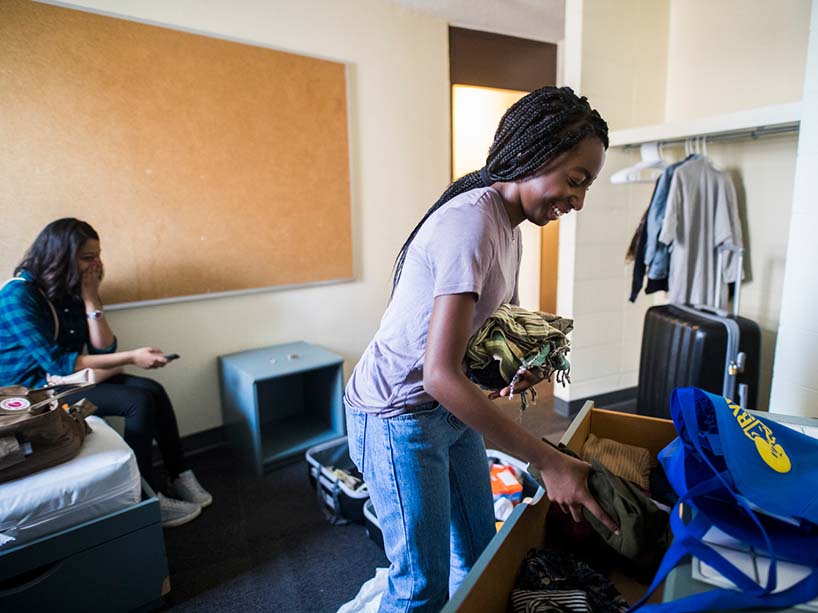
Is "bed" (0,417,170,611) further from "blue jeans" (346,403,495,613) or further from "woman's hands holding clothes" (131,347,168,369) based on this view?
"blue jeans" (346,403,495,613)

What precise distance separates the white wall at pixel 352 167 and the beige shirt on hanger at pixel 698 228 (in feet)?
5.06

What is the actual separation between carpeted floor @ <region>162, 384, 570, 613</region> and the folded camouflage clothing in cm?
52

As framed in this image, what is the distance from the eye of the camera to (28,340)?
1897 mm

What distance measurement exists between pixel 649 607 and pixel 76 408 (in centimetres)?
180

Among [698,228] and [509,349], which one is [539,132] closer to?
[509,349]

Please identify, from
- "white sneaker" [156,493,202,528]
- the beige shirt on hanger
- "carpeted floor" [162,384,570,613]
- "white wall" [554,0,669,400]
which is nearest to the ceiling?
"white wall" [554,0,669,400]

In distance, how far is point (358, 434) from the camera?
1009mm

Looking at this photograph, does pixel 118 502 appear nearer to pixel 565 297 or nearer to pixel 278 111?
pixel 278 111

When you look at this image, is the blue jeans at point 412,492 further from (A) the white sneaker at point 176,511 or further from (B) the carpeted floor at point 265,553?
(A) the white sneaker at point 176,511

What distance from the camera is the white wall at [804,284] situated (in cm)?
166

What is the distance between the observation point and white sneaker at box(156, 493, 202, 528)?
2.06 m

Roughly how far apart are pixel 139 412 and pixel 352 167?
181 cm

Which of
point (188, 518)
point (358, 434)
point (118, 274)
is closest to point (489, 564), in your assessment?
point (358, 434)

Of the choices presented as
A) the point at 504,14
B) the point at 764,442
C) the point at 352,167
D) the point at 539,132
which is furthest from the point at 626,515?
the point at 504,14
